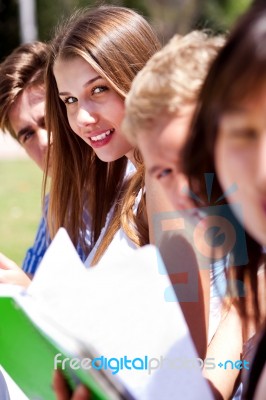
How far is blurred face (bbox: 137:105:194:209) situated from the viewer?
3.82ft

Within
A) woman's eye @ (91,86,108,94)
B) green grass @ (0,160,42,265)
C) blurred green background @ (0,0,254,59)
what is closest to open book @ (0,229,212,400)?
woman's eye @ (91,86,108,94)

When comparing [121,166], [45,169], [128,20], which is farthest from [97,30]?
[45,169]

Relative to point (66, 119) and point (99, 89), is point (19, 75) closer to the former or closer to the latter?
point (66, 119)

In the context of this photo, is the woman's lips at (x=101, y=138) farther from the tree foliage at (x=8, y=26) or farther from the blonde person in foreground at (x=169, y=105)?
the tree foliage at (x=8, y=26)

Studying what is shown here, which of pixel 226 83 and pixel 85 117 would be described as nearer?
pixel 226 83

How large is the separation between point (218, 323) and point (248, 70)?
109cm

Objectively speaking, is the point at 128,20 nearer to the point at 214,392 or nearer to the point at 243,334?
the point at 243,334

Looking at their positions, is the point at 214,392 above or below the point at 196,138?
below

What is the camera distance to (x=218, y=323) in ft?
6.32

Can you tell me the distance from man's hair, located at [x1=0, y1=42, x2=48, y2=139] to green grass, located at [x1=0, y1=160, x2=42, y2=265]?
2159 mm

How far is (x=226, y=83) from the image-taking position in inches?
39.9

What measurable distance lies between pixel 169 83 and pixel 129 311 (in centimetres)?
41

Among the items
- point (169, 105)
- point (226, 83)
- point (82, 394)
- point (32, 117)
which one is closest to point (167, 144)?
point (169, 105)

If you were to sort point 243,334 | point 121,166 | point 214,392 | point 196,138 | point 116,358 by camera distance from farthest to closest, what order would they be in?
point 121,166 < point 243,334 < point 214,392 < point 116,358 < point 196,138
